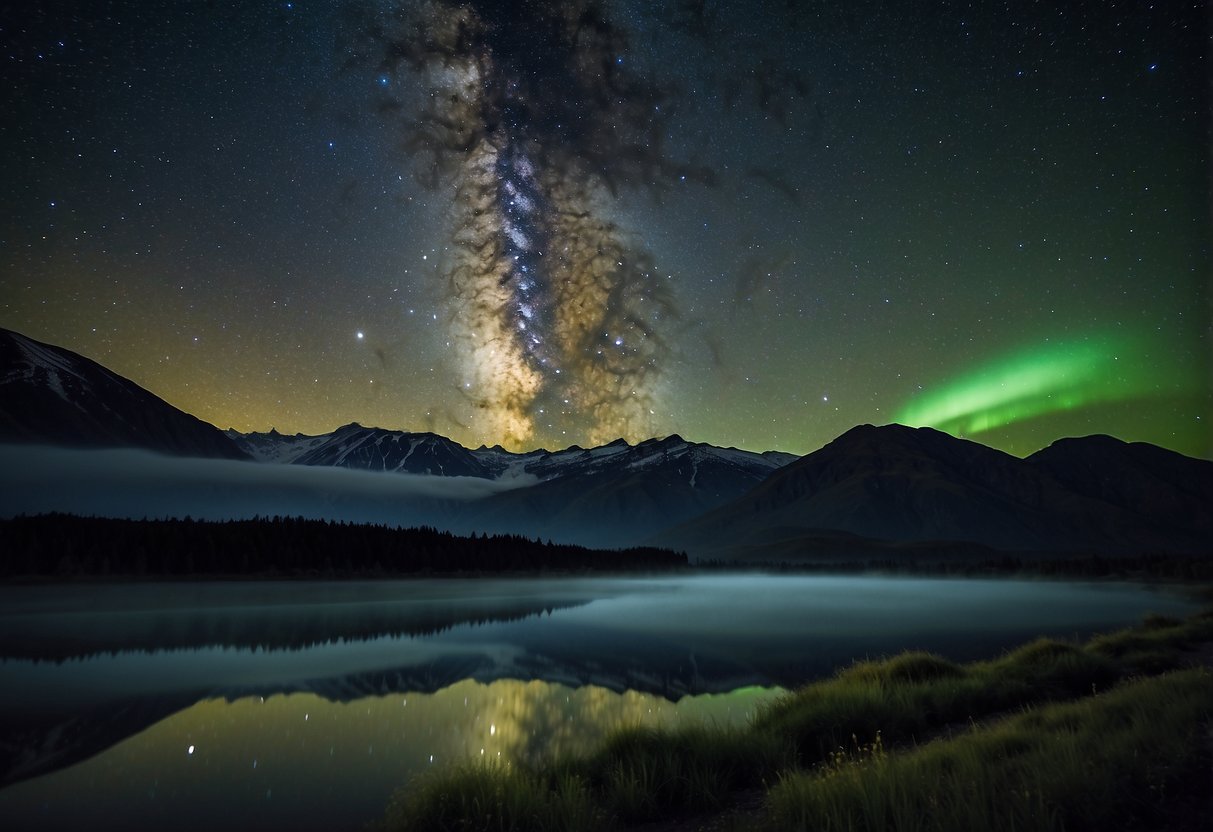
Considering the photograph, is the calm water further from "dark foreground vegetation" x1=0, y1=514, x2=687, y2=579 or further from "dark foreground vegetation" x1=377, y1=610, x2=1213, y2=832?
A: "dark foreground vegetation" x1=0, y1=514, x2=687, y2=579

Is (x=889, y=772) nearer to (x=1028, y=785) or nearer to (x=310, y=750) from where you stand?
(x=1028, y=785)

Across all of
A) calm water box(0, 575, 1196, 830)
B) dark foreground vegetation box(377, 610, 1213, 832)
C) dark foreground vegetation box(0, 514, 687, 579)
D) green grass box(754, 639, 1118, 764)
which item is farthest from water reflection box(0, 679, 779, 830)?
dark foreground vegetation box(0, 514, 687, 579)

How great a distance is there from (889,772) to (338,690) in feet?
75.7

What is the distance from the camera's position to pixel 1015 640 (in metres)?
38.2

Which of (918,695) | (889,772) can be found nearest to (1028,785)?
(889,772)

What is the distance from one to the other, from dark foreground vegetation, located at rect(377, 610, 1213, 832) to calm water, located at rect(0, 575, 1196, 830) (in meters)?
3.22

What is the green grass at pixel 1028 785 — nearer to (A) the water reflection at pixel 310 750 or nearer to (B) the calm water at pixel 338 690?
(A) the water reflection at pixel 310 750

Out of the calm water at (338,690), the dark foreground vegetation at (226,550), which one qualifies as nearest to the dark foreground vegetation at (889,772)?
the calm water at (338,690)

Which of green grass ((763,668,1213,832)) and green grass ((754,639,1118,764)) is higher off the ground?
green grass ((763,668,1213,832))

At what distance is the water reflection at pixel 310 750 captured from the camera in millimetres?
12938

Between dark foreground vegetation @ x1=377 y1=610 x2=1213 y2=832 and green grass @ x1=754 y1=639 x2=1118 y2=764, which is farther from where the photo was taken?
green grass @ x1=754 y1=639 x2=1118 y2=764

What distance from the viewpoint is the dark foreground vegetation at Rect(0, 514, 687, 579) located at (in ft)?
313

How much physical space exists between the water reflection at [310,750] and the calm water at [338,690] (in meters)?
0.07

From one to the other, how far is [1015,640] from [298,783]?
3884 cm
